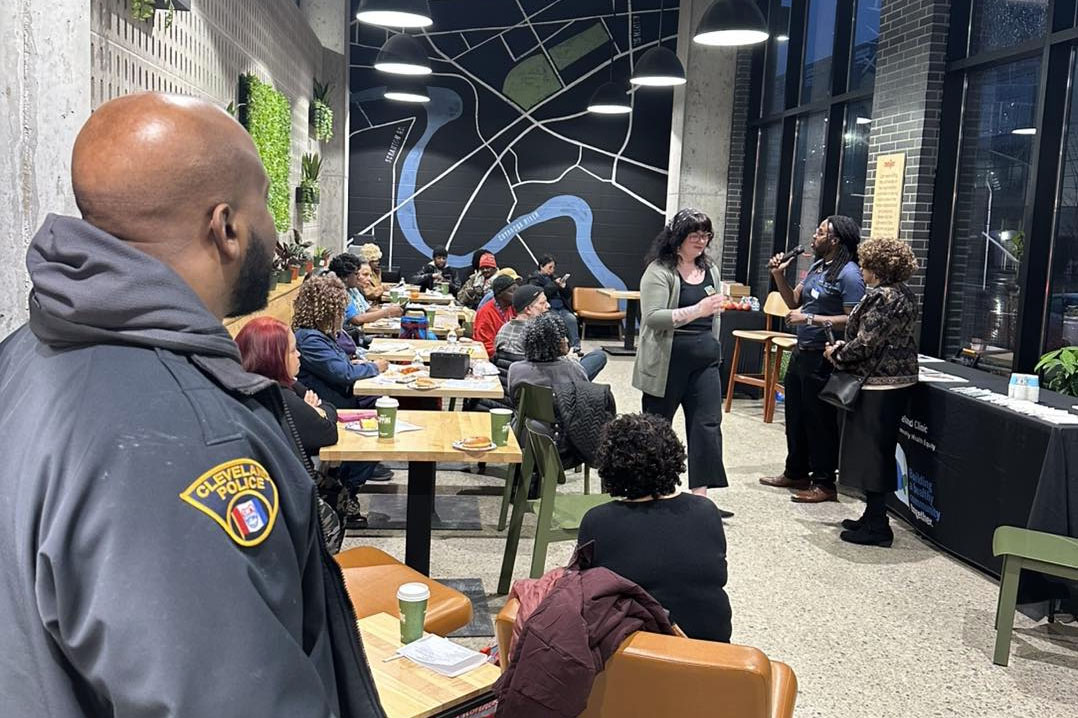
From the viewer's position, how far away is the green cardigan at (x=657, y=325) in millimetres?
5020


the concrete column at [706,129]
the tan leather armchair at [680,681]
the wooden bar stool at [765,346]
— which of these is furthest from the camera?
the concrete column at [706,129]

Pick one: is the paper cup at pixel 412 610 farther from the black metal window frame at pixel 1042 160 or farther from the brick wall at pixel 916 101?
the brick wall at pixel 916 101

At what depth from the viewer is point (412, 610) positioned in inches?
85.0

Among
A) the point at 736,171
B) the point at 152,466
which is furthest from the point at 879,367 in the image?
the point at 736,171

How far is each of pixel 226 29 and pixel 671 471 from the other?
543 centimetres

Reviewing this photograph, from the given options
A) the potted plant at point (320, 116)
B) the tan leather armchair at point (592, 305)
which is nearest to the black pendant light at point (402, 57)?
the potted plant at point (320, 116)

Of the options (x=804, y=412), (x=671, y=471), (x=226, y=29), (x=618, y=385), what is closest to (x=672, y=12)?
(x=618, y=385)

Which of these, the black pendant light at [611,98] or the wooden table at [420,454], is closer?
the wooden table at [420,454]

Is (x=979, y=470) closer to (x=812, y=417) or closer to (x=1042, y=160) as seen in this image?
(x=812, y=417)

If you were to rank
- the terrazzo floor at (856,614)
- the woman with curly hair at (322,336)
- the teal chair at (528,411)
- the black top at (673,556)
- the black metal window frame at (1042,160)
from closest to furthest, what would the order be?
the black top at (673,556), the terrazzo floor at (856,614), the teal chair at (528,411), the woman with curly hair at (322,336), the black metal window frame at (1042,160)

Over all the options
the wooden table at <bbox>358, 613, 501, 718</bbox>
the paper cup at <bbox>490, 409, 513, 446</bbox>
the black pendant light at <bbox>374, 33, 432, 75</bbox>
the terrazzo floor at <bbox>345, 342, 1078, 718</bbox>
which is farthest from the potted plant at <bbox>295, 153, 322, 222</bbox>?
the wooden table at <bbox>358, 613, 501, 718</bbox>

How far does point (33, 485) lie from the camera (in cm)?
85

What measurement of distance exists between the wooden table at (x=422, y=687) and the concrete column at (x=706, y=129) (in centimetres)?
1068

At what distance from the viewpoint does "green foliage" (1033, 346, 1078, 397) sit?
205 inches
